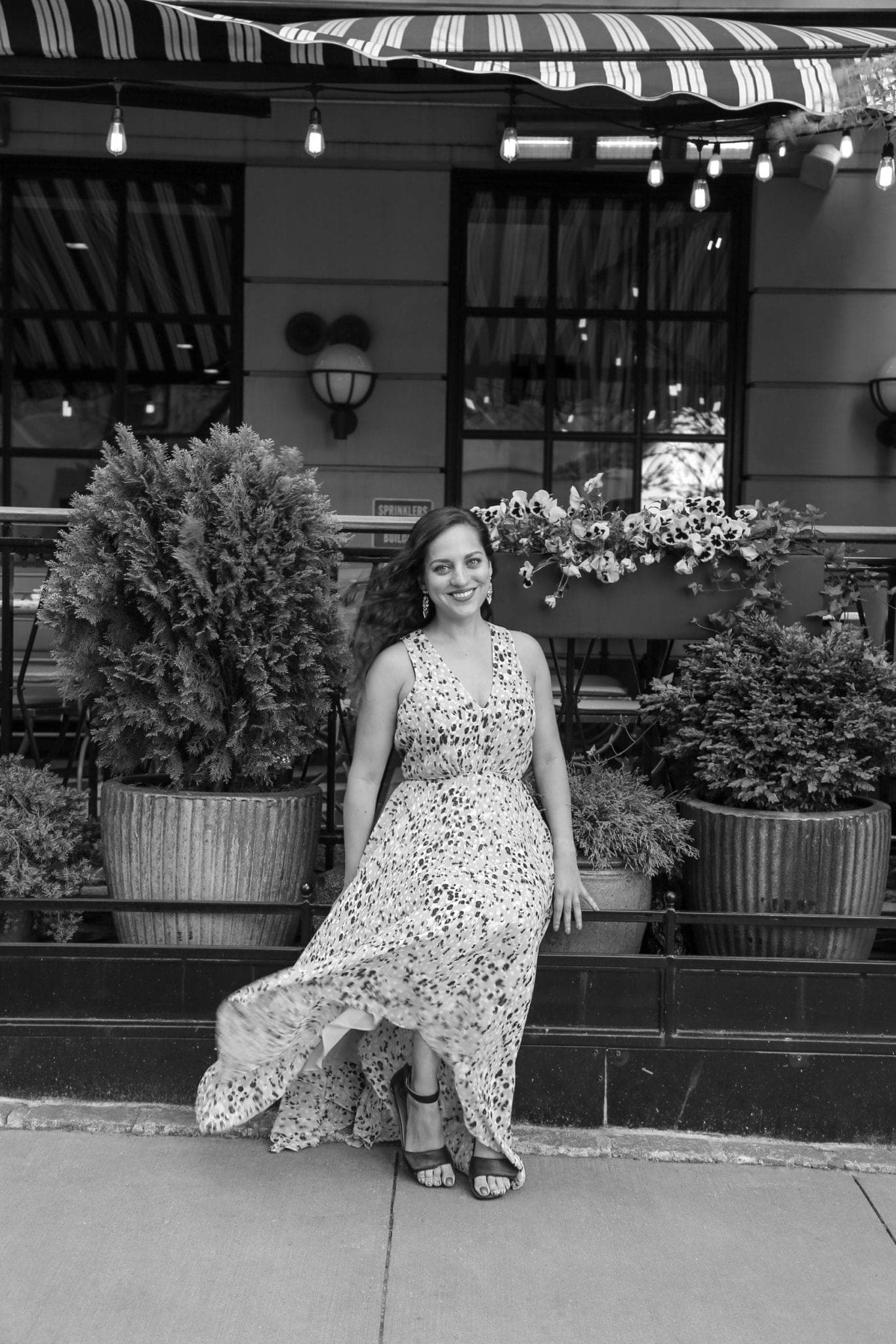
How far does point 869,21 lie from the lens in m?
5.81

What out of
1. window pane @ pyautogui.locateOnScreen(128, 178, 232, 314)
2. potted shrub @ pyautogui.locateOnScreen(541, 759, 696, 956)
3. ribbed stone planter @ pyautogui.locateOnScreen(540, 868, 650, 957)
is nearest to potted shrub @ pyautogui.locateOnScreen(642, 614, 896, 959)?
potted shrub @ pyautogui.locateOnScreen(541, 759, 696, 956)

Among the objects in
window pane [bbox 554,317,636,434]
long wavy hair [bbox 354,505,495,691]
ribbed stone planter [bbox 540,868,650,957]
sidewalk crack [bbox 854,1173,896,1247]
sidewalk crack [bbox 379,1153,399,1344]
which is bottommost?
sidewalk crack [bbox 379,1153,399,1344]

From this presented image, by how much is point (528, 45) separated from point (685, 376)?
445 centimetres

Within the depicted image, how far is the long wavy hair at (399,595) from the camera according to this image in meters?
3.47

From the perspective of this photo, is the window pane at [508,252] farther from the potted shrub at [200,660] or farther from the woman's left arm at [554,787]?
the woman's left arm at [554,787]

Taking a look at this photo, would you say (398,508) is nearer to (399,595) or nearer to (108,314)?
(108,314)

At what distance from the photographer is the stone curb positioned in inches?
136

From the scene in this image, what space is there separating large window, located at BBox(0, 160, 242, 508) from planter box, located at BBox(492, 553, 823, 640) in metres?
4.68

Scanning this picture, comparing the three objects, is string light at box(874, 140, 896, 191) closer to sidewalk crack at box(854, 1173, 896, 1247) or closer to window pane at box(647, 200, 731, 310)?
window pane at box(647, 200, 731, 310)

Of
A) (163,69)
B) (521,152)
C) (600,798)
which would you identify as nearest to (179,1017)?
(600,798)

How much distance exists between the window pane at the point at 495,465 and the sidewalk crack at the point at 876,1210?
5775 millimetres

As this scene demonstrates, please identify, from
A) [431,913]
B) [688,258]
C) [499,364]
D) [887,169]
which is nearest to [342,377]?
[499,364]

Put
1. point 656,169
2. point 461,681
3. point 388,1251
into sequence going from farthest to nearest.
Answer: point 656,169, point 461,681, point 388,1251

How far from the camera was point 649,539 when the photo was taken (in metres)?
4.12
